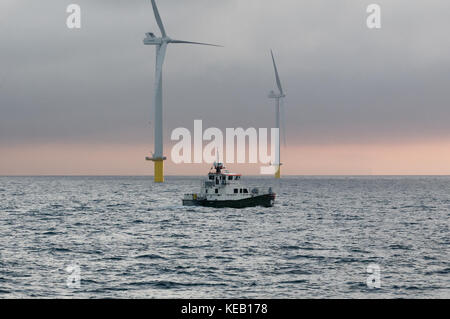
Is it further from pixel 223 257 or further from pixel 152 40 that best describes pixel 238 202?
pixel 152 40

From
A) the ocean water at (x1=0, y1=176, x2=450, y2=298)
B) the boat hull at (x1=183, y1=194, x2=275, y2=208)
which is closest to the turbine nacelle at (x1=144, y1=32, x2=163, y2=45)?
the boat hull at (x1=183, y1=194, x2=275, y2=208)

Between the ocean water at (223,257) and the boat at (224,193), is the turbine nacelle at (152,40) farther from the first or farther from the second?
the ocean water at (223,257)

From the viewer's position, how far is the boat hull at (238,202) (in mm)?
106875

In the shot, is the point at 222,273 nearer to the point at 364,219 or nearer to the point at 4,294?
the point at 4,294

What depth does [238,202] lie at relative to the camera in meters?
107

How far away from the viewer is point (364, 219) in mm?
100812

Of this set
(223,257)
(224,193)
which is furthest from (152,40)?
(223,257)
